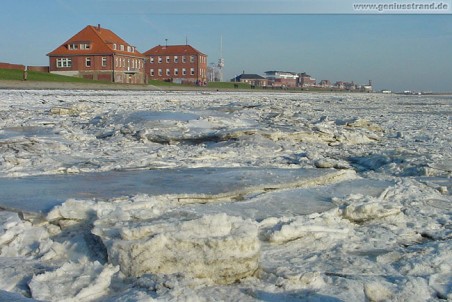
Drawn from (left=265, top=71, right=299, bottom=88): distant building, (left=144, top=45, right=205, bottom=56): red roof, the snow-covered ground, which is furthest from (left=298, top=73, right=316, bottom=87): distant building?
the snow-covered ground

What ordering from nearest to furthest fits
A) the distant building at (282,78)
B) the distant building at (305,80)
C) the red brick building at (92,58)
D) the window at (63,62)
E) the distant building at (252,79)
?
the red brick building at (92,58) < the window at (63,62) < the distant building at (252,79) < the distant building at (282,78) < the distant building at (305,80)

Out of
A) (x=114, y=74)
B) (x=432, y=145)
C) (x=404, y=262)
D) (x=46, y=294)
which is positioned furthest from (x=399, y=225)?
(x=114, y=74)

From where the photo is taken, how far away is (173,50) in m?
79.4

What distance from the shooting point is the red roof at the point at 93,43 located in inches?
2169

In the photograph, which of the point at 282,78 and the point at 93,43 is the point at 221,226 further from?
the point at 282,78

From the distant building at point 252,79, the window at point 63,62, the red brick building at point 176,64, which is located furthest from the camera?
the distant building at point 252,79

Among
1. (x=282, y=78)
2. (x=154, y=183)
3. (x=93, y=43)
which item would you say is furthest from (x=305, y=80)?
(x=154, y=183)

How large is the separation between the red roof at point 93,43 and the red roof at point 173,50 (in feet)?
65.3

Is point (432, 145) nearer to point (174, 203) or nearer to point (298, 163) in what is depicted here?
point (298, 163)

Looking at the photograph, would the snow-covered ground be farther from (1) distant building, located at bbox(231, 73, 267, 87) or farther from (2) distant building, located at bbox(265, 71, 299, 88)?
(2) distant building, located at bbox(265, 71, 299, 88)

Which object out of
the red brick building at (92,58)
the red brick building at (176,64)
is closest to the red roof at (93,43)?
the red brick building at (92,58)

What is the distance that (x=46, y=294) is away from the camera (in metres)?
2.10

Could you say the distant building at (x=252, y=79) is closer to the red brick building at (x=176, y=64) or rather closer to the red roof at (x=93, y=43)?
the red brick building at (x=176, y=64)

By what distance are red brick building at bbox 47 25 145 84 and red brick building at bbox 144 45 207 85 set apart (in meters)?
20.0
